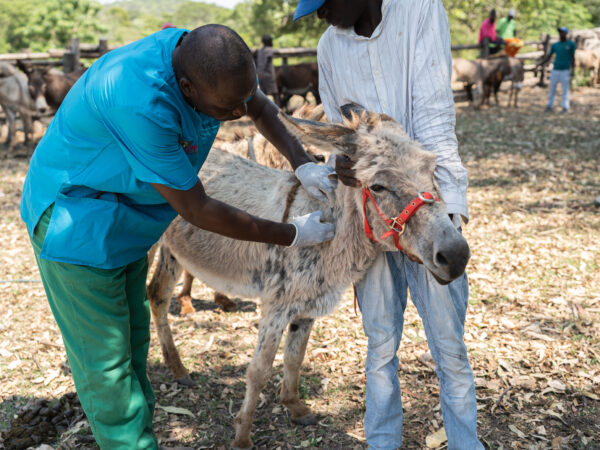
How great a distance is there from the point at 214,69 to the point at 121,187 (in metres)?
0.69

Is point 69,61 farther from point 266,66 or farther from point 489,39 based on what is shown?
point 489,39

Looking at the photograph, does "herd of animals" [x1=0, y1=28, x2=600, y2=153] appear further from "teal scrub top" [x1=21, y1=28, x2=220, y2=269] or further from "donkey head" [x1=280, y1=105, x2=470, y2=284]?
"donkey head" [x1=280, y1=105, x2=470, y2=284]

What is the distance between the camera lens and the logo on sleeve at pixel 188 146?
7.55ft

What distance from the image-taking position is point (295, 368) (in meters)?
3.55

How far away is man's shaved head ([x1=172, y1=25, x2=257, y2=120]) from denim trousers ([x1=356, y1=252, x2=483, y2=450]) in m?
1.29

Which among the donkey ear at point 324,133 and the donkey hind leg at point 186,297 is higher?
the donkey ear at point 324,133

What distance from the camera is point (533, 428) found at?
132 inches

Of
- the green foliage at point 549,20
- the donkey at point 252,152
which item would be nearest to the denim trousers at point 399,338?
the donkey at point 252,152

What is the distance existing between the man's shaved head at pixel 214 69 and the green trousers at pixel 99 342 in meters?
0.90

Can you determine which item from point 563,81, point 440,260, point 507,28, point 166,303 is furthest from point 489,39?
point 440,260

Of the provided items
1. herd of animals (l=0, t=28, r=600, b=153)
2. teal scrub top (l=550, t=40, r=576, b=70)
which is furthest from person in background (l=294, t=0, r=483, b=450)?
teal scrub top (l=550, t=40, r=576, b=70)

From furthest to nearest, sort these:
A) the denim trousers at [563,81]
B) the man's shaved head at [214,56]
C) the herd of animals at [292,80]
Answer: the denim trousers at [563,81] < the herd of animals at [292,80] < the man's shaved head at [214,56]

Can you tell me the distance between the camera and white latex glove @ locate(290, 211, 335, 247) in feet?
8.94

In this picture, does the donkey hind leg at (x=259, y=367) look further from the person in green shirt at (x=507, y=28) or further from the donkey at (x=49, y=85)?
the person in green shirt at (x=507, y=28)
